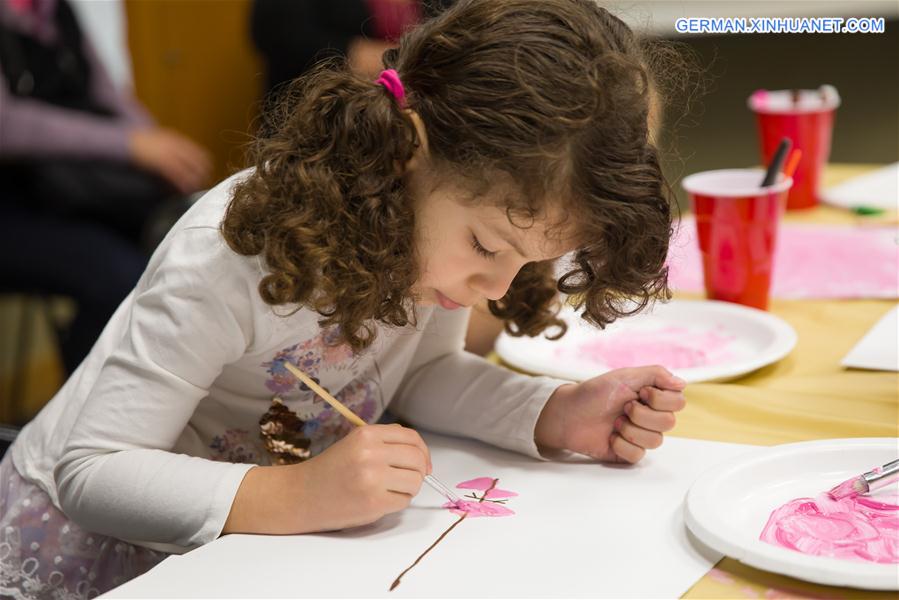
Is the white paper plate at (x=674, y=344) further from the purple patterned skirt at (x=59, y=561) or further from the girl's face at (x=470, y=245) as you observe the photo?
the purple patterned skirt at (x=59, y=561)

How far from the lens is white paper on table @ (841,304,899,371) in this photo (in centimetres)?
93

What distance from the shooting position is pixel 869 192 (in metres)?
1.50

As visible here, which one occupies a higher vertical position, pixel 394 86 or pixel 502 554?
pixel 394 86

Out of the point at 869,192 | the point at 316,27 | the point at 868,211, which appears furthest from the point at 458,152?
the point at 316,27

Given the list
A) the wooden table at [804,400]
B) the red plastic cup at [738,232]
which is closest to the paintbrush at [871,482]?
the wooden table at [804,400]

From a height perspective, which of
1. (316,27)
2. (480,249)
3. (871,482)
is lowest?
(316,27)

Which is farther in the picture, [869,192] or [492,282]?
[869,192]

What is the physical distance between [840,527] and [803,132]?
93cm

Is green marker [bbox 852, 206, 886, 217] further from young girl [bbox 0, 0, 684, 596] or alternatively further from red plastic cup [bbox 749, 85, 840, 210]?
young girl [bbox 0, 0, 684, 596]

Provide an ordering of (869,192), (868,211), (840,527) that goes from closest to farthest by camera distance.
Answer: (840,527) < (868,211) < (869,192)

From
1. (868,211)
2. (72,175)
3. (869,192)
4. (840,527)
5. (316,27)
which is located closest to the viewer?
(840,527)

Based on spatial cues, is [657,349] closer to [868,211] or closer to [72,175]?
[868,211]

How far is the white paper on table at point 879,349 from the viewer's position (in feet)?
3.04

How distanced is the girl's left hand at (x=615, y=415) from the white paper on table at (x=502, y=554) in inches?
1.1
